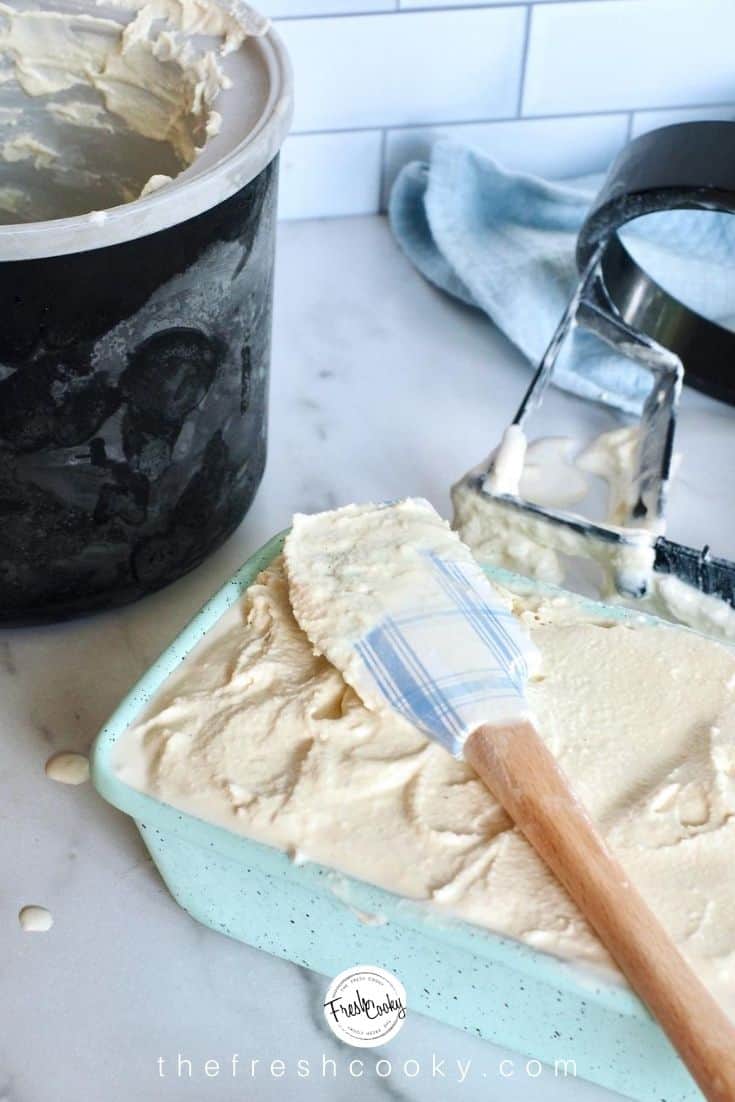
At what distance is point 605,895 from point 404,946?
0.08 metres

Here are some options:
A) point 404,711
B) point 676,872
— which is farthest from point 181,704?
point 676,872

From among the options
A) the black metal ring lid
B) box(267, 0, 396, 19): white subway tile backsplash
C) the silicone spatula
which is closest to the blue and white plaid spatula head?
the silicone spatula

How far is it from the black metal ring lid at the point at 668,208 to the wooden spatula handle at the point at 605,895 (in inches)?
14.1

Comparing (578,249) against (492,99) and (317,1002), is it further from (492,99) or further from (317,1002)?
(317,1002)

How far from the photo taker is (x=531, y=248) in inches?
34.6

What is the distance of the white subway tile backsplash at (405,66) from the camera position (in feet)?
2.84

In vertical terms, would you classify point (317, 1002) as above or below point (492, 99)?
below

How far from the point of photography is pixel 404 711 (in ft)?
1.59

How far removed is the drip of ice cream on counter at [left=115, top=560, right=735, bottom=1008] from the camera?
438mm

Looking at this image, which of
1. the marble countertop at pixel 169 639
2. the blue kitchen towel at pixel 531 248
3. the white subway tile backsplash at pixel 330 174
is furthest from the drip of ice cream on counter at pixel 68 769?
the white subway tile backsplash at pixel 330 174

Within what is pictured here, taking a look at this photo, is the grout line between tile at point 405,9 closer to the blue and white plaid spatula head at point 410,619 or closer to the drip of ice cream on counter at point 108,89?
the drip of ice cream on counter at point 108,89

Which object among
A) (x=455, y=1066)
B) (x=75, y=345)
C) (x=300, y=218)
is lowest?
(x=455, y=1066)

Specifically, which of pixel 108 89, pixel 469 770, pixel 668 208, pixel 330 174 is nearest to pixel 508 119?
pixel 330 174

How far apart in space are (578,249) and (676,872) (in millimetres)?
441
